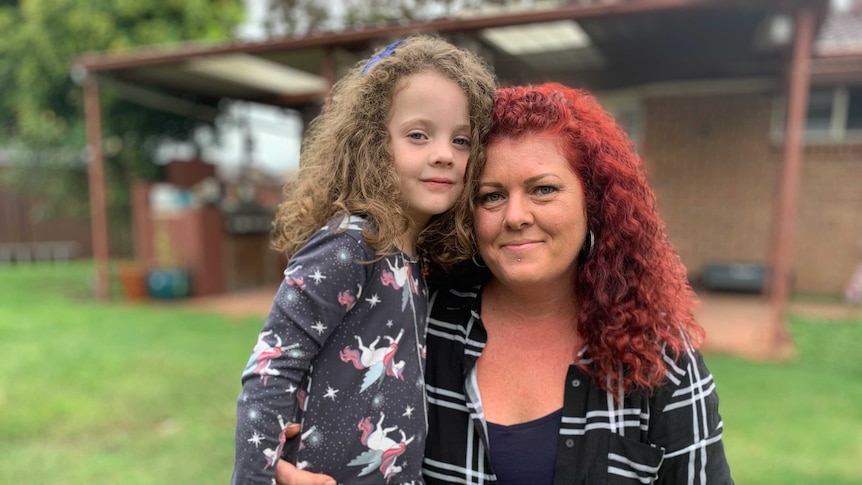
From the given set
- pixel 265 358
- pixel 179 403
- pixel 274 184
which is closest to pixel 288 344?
pixel 265 358

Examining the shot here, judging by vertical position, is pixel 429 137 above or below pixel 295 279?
above

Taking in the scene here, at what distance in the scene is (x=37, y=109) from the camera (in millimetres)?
11211

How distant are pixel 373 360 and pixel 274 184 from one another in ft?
37.8

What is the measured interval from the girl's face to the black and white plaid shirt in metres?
0.49

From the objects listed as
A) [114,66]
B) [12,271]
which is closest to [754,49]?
[114,66]

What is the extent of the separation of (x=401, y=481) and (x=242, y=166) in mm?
11358

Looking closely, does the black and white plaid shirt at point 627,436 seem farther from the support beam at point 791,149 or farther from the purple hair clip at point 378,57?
the support beam at point 791,149

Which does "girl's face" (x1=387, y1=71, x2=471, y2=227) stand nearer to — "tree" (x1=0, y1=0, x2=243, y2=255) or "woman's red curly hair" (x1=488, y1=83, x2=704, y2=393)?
"woman's red curly hair" (x1=488, y1=83, x2=704, y2=393)

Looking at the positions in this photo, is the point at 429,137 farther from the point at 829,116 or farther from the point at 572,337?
the point at 829,116

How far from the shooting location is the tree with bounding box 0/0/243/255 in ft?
34.8

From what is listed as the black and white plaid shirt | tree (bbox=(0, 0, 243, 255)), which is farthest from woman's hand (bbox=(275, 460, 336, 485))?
tree (bbox=(0, 0, 243, 255))

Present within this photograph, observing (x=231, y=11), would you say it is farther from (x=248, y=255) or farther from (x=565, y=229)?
(x=565, y=229)

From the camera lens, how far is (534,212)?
135cm

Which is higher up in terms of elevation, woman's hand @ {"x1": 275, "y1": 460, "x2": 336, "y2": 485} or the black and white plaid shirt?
the black and white plaid shirt
